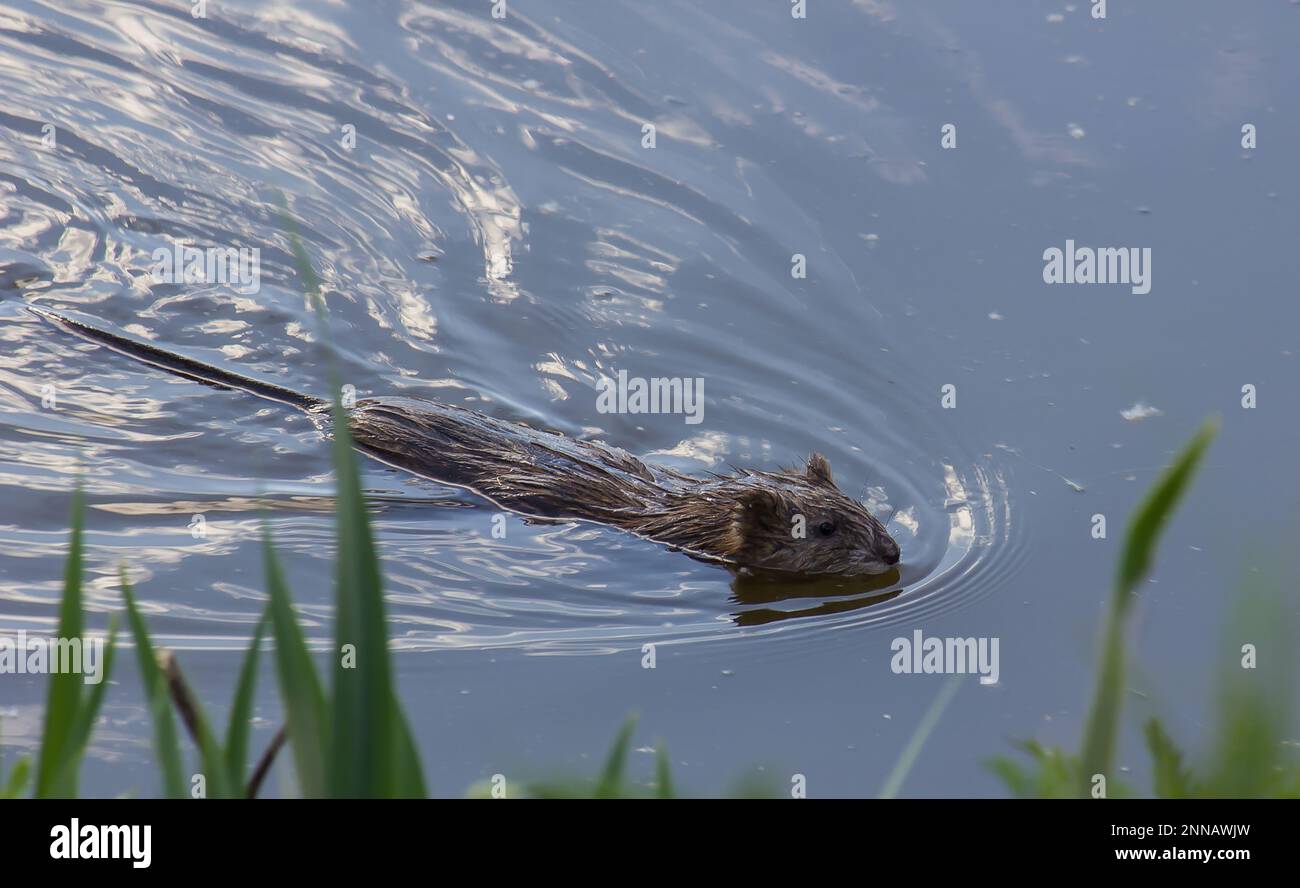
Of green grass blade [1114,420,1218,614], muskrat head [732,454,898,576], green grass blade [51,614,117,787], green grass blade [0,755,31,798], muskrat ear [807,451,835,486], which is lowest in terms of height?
green grass blade [0,755,31,798]

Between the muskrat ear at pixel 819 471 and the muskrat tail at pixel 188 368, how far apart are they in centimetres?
258

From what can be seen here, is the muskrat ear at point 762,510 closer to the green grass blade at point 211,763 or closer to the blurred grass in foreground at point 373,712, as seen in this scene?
the blurred grass in foreground at point 373,712

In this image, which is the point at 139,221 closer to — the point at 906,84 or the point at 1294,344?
the point at 906,84

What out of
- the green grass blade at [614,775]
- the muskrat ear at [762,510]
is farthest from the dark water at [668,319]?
the green grass blade at [614,775]

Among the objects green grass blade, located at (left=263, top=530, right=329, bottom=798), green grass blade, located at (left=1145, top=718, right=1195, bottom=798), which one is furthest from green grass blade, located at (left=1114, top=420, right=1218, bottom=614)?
green grass blade, located at (left=263, top=530, right=329, bottom=798)

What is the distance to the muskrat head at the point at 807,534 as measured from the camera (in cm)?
638

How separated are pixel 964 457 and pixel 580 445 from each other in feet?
6.39

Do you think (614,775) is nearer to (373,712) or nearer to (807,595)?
(373,712)

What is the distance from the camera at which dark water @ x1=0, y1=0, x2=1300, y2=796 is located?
542 centimetres

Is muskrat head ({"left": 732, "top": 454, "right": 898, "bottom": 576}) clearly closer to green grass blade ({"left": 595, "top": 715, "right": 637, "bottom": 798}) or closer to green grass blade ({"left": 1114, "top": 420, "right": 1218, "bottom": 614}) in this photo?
green grass blade ({"left": 595, "top": 715, "right": 637, "bottom": 798})

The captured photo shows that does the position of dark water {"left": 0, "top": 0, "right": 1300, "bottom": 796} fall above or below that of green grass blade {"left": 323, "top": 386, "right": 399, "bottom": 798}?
above

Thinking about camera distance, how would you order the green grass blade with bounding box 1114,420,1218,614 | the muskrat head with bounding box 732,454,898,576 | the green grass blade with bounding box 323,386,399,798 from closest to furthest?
the green grass blade with bounding box 1114,420,1218,614 < the green grass blade with bounding box 323,386,399,798 < the muskrat head with bounding box 732,454,898,576

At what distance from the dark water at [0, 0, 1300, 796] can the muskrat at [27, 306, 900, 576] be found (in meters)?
0.15
